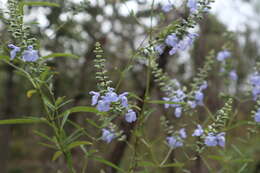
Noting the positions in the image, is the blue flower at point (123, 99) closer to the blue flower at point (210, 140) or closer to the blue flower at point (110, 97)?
the blue flower at point (110, 97)

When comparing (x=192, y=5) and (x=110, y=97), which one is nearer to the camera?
(x=110, y=97)

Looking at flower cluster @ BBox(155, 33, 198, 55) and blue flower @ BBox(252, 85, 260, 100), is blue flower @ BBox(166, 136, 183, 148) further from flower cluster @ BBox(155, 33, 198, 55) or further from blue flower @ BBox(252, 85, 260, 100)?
flower cluster @ BBox(155, 33, 198, 55)

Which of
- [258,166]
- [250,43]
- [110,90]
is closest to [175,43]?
[110,90]

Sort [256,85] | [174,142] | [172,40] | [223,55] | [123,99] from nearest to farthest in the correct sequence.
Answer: [123,99], [172,40], [174,142], [256,85], [223,55]

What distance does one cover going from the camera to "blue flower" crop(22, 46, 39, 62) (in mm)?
1750

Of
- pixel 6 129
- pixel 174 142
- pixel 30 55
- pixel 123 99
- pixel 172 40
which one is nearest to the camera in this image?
pixel 30 55

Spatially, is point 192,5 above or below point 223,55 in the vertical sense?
above

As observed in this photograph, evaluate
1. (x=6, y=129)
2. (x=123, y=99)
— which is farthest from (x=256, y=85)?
(x=6, y=129)

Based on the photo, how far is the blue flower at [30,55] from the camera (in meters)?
1.75

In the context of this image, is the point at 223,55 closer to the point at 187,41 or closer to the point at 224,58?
the point at 224,58

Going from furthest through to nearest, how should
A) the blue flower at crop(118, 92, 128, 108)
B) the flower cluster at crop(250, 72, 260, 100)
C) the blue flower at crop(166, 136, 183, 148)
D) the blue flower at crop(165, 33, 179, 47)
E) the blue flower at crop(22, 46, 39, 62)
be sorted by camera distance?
the flower cluster at crop(250, 72, 260, 100)
the blue flower at crop(166, 136, 183, 148)
the blue flower at crop(165, 33, 179, 47)
the blue flower at crop(118, 92, 128, 108)
the blue flower at crop(22, 46, 39, 62)

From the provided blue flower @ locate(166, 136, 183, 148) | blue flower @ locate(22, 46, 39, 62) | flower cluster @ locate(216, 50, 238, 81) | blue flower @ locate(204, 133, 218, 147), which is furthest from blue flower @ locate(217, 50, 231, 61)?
blue flower @ locate(22, 46, 39, 62)

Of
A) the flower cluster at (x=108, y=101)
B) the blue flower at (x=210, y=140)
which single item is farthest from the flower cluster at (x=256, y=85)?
the flower cluster at (x=108, y=101)

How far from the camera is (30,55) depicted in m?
1.77
